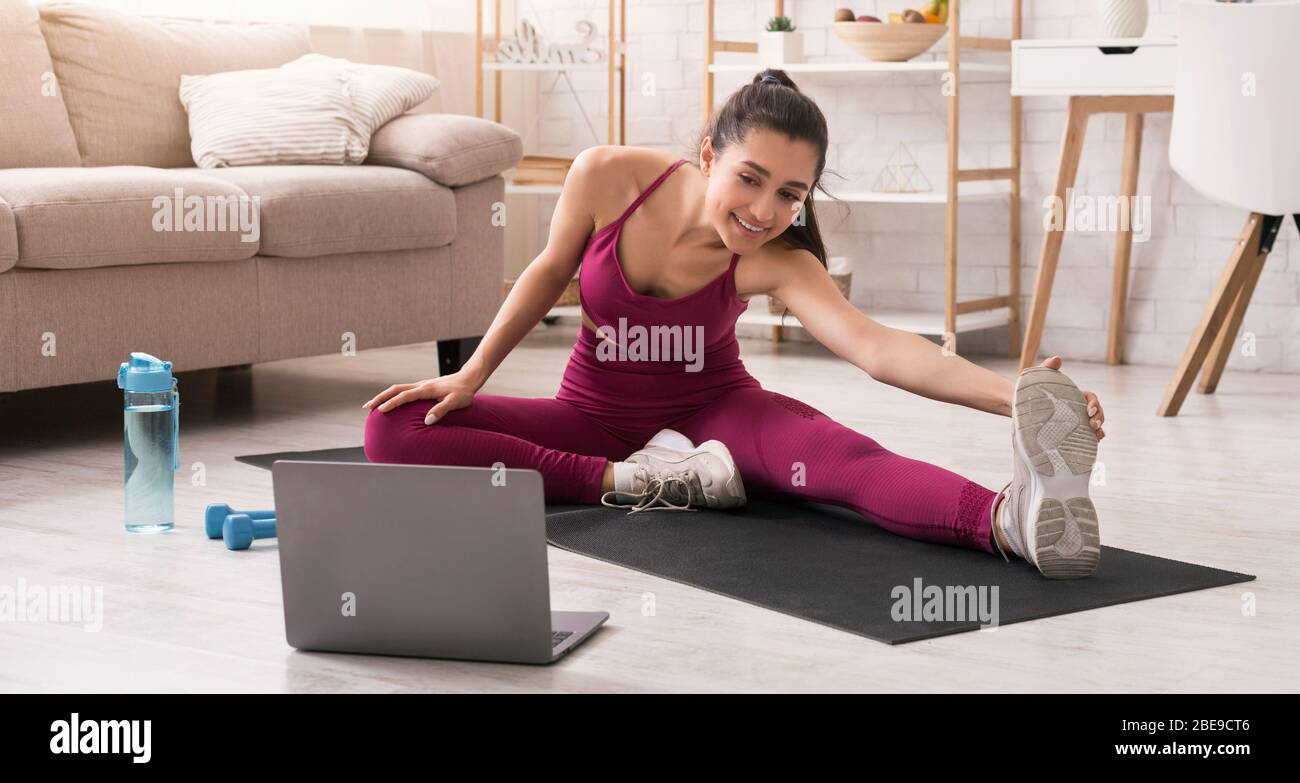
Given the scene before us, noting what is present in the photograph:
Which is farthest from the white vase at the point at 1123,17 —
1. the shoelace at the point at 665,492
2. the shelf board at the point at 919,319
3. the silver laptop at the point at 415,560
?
the silver laptop at the point at 415,560

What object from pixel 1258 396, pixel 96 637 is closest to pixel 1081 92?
pixel 1258 396

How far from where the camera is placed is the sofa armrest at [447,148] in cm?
334

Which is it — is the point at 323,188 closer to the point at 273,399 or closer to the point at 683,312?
the point at 273,399

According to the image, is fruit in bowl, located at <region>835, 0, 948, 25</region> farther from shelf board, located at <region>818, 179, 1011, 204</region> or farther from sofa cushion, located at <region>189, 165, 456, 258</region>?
sofa cushion, located at <region>189, 165, 456, 258</region>

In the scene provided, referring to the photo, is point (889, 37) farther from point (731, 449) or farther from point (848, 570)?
point (848, 570)

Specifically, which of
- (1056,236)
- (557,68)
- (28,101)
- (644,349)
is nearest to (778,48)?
(557,68)

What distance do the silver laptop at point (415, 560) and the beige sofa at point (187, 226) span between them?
1.35 meters

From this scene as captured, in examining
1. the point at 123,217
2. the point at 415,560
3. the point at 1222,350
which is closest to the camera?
the point at 415,560

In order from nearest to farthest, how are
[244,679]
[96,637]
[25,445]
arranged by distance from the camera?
1. [244,679]
2. [96,637]
3. [25,445]

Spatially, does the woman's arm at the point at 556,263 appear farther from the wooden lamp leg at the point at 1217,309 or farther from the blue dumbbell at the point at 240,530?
the wooden lamp leg at the point at 1217,309

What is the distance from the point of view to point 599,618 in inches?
64.5

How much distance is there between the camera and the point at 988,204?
13.9 ft

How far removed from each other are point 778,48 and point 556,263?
2202mm
